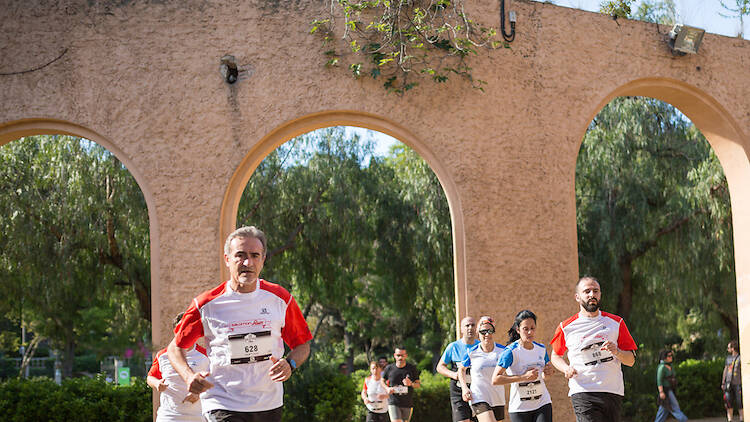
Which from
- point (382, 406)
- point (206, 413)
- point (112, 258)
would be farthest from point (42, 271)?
point (206, 413)

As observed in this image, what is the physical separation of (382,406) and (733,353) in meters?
5.98

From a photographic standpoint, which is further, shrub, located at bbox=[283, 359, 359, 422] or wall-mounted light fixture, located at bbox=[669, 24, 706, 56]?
shrub, located at bbox=[283, 359, 359, 422]

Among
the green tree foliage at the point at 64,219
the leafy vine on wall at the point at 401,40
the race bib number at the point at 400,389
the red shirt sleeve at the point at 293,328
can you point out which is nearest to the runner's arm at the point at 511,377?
the red shirt sleeve at the point at 293,328

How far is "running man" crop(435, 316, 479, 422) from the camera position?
324 inches

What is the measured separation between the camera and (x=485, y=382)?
7.59 metres

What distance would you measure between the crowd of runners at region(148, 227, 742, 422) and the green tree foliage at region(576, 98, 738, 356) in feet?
21.0

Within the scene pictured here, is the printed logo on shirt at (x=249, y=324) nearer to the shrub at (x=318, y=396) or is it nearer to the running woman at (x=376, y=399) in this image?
the running woman at (x=376, y=399)

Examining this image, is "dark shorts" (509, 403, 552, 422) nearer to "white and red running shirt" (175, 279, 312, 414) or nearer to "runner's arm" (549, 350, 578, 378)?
"runner's arm" (549, 350, 578, 378)

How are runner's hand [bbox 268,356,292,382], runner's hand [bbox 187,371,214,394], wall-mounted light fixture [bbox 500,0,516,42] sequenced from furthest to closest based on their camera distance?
1. wall-mounted light fixture [bbox 500,0,516,42]
2. runner's hand [bbox 268,356,292,382]
3. runner's hand [bbox 187,371,214,394]

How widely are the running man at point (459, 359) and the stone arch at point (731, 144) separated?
426cm

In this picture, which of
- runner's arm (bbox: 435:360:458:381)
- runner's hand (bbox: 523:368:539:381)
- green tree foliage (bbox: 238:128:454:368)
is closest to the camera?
runner's hand (bbox: 523:368:539:381)

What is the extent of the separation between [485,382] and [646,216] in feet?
27.3

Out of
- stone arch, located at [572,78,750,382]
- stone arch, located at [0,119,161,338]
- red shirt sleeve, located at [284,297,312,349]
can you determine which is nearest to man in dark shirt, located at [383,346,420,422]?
stone arch, located at [0,119,161,338]

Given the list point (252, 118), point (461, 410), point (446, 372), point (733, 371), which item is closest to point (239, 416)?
point (446, 372)
